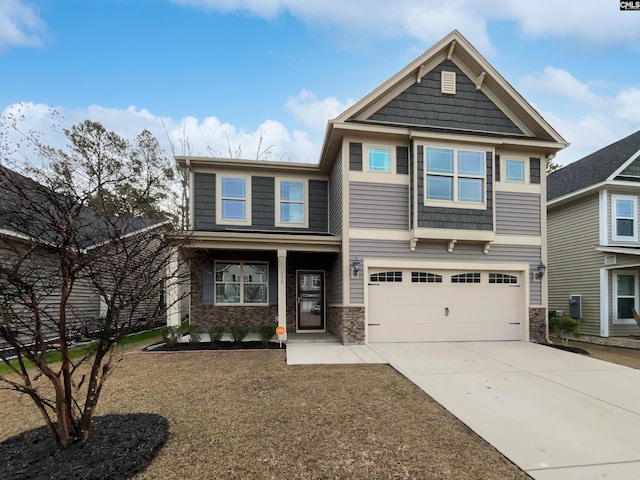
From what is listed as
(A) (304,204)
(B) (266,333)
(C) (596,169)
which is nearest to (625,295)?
(C) (596,169)

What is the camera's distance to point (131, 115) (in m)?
19.8

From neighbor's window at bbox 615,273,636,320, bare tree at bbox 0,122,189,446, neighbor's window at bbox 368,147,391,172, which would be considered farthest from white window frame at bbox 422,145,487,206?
bare tree at bbox 0,122,189,446

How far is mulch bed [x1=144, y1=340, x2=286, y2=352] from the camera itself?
8.41 m

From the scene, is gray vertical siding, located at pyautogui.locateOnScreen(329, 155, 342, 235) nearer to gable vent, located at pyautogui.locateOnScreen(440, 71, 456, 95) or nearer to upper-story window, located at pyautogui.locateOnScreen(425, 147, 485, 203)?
upper-story window, located at pyautogui.locateOnScreen(425, 147, 485, 203)

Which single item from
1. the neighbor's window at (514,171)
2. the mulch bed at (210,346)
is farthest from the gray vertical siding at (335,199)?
the neighbor's window at (514,171)

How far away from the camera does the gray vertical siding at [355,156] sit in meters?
9.16

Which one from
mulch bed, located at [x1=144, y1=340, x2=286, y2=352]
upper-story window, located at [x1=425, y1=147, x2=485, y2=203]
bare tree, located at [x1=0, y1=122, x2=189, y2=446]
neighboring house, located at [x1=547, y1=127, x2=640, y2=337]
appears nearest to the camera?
bare tree, located at [x1=0, y1=122, x2=189, y2=446]

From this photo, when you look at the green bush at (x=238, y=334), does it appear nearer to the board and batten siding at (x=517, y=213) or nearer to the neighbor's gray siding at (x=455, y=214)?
the neighbor's gray siding at (x=455, y=214)

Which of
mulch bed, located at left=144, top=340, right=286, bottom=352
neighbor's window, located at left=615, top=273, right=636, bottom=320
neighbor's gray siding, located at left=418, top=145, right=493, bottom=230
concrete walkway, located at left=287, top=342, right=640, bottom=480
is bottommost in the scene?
mulch bed, located at left=144, top=340, right=286, bottom=352

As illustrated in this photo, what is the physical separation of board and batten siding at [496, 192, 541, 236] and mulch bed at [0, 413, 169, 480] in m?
9.55

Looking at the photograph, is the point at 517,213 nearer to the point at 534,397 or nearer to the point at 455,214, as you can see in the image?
the point at 455,214

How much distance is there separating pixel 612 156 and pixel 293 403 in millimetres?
14181

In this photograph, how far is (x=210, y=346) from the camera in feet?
28.3

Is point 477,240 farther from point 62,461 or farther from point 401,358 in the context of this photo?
point 62,461
